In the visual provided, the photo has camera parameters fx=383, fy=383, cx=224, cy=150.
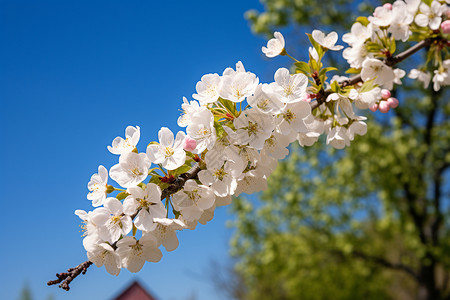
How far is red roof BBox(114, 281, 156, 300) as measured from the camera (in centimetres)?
502

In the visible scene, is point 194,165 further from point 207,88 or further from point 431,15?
point 431,15

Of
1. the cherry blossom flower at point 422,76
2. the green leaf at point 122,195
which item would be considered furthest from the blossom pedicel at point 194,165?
the cherry blossom flower at point 422,76

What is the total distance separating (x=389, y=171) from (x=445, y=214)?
1892mm

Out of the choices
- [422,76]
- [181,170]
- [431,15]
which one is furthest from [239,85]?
[422,76]

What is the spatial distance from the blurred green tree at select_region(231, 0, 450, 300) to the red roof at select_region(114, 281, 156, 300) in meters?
3.66

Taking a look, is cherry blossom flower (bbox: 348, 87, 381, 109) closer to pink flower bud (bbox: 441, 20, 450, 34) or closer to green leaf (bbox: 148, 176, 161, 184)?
pink flower bud (bbox: 441, 20, 450, 34)

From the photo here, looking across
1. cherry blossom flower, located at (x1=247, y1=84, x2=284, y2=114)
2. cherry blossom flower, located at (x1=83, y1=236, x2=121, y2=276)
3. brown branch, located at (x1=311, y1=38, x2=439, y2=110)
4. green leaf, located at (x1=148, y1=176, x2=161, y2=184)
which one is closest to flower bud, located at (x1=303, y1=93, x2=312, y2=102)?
brown branch, located at (x1=311, y1=38, x2=439, y2=110)

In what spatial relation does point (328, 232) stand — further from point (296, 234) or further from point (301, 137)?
point (301, 137)

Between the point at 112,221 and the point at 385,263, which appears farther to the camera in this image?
the point at 385,263

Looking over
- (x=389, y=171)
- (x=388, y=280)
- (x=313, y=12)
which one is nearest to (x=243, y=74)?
(x=389, y=171)

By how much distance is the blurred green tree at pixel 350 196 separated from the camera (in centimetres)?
831

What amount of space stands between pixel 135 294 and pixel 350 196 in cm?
539

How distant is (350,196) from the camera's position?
337 inches

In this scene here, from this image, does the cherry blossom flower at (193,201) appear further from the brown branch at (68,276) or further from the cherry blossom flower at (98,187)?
the brown branch at (68,276)
